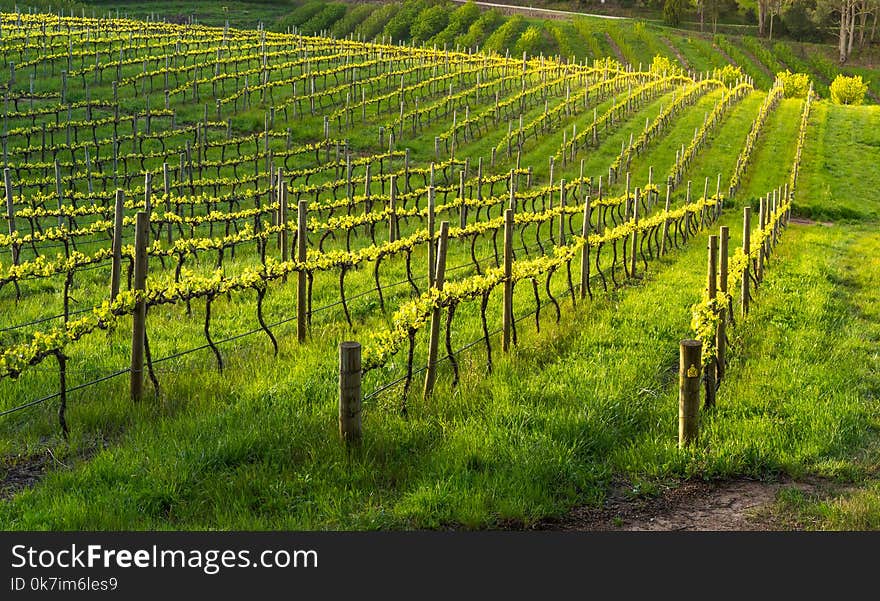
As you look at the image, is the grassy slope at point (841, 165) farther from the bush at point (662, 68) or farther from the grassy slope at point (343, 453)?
the grassy slope at point (343, 453)

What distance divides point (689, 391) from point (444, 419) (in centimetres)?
231

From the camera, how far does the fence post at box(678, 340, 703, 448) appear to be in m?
8.35

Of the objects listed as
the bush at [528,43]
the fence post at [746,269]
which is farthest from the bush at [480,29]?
the fence post at [746,269]

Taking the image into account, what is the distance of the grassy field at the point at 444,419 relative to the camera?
711 cm

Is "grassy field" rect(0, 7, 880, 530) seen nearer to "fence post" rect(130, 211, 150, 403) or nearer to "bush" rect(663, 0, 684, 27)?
"fence post" rect(130, 211, 150, 403)

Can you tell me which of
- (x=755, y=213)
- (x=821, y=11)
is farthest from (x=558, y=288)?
(x=821, y=11)

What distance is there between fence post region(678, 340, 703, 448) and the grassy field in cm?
17

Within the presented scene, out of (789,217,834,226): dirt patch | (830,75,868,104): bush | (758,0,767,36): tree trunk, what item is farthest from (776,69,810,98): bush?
(789,217,834,226): dirt patch

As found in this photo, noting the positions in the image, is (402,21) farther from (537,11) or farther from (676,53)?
(676,53)

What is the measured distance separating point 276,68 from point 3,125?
49.9ft

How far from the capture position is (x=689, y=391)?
834cm

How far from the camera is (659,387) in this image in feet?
33.3

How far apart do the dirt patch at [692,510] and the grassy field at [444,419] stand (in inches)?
5.8

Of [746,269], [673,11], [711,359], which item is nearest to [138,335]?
[711,359]
